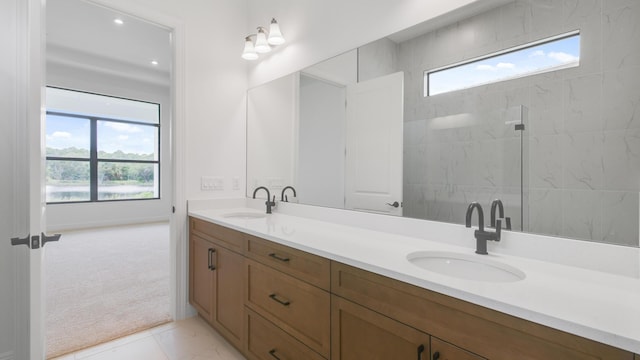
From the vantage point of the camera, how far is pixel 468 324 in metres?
0.84

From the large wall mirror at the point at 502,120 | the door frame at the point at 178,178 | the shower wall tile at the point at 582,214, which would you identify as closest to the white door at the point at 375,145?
the large wall mirror at the point at 502,120

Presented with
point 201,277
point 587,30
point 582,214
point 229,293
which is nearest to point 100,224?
point 201,277

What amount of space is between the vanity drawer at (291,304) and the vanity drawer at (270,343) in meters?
0.03

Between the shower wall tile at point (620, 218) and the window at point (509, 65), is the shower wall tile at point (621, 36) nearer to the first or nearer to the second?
the window at point (509, 65)

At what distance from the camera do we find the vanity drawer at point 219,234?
186 cm

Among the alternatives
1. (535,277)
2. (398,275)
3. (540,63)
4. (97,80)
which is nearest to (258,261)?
(398,275)

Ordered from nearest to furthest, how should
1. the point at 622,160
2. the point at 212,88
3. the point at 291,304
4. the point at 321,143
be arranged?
the point at 622,160
the point at 291,304
the point at 321,143
the point at 212,88

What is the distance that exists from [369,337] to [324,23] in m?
A: 2.00

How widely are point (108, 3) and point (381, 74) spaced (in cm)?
203

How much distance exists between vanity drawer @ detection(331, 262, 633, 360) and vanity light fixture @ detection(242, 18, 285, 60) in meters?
1.98

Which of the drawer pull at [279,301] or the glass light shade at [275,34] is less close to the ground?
the glass light shade at [275,34]

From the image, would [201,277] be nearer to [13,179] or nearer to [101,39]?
[13,179]

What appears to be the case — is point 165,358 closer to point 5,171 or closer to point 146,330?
point 146,330

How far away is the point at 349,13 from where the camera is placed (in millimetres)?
1979
